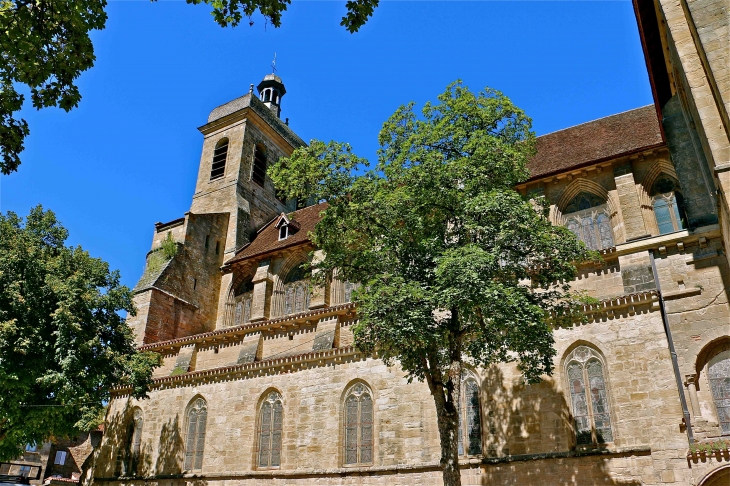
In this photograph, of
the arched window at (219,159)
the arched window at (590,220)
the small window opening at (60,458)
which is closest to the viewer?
the arched window at (590,220)

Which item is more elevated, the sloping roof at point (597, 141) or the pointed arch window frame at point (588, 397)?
the sloping roof at point (597, 141)

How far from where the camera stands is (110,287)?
20797mm

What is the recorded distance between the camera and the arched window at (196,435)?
69.1 ft

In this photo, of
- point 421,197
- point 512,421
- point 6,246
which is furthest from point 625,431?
point 6,246

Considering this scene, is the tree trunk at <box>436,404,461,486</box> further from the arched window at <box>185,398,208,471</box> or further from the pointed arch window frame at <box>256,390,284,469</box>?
the arched window at <box>185,398,208,471</box>

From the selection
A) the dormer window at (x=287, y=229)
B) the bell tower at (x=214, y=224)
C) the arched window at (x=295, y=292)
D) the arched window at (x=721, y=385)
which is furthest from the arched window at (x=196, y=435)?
the arched window at (x=721, y=385)

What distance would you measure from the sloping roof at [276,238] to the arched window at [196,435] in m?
7.07

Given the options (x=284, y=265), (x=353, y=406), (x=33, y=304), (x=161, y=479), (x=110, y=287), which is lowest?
(x=161, y=479)

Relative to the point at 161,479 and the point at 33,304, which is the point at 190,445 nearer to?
the point at 161,479

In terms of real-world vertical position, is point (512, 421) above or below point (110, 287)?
below

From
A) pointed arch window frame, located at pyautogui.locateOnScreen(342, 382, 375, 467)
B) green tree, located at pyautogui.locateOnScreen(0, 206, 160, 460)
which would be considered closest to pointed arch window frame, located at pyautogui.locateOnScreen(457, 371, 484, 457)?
pointed arch window frame, located at pyautogui.locateOnScreen(342, 382, 375, 467)

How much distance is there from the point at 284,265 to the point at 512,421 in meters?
12.4

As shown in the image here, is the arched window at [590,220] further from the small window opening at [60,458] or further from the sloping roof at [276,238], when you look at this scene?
the small window opening at [60,458]

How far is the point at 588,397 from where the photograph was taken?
15500 mm
